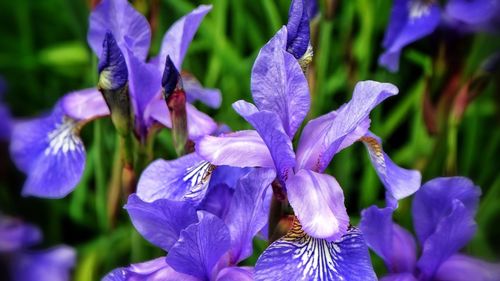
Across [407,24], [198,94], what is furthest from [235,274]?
[407,24]

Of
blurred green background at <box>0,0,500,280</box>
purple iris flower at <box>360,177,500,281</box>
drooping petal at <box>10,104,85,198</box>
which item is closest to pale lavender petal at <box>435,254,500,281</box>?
purple iris flower at <box>360,177,500,281</box>

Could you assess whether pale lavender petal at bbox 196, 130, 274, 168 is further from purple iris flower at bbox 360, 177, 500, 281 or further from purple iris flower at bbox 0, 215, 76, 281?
purple iris flower at bbox 0, 215, 76, 281

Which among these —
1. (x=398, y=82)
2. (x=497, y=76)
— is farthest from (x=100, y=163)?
(x=398, y=82)

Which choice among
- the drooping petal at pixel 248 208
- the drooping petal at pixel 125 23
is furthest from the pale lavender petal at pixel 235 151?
the drooping petal at pixel 125 23

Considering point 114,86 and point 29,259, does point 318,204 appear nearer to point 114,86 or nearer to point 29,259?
point 114,86

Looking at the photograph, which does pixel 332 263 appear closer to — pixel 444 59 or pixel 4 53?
pixel 444 59
